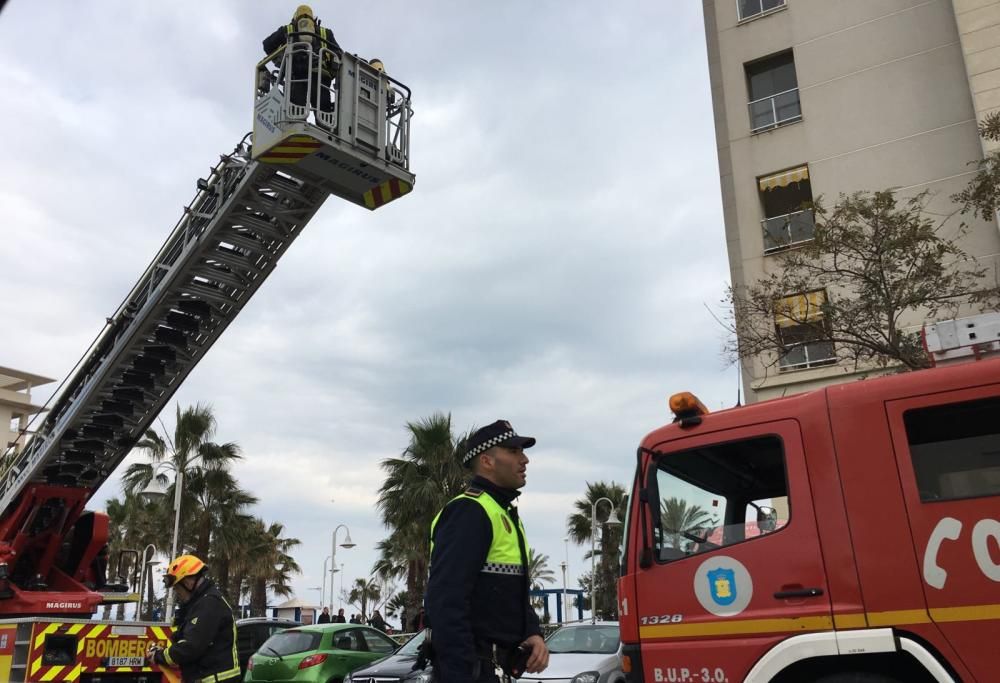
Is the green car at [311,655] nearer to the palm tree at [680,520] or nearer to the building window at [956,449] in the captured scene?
the palm tree at [680,520]

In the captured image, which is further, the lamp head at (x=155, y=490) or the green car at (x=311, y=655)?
the lamp head at (x=155, y=490)

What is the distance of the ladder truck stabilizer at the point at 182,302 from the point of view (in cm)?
981

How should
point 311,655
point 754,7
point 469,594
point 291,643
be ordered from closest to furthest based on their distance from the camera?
1. point 469,594
2. point 311,655
3. point 291,643
4. point 754,7

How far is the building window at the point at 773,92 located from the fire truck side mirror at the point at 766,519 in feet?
59.8

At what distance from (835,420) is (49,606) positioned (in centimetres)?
933

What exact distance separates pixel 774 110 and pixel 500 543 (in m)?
20.8

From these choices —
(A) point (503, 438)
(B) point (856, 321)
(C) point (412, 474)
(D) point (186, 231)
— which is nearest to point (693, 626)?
(A) point (503, 438)

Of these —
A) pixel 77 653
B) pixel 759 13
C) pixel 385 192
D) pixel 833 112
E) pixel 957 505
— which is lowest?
pixel 77 653

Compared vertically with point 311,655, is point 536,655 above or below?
above

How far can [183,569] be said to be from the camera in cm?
570

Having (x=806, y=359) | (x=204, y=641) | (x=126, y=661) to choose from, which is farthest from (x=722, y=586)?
(x=806, y=359)

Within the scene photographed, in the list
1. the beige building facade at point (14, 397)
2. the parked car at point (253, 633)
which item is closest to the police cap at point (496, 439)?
the parked car at point (253, 633)

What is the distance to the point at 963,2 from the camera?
18.4 metres

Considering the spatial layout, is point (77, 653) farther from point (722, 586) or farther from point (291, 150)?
point (722, 586)
